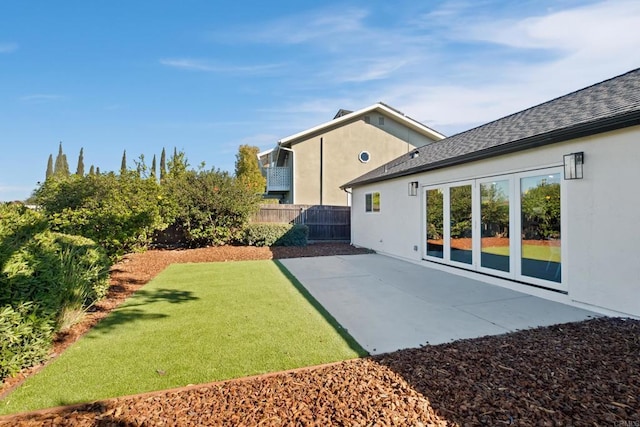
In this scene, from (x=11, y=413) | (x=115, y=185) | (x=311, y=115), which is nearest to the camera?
(x=11, y=413)

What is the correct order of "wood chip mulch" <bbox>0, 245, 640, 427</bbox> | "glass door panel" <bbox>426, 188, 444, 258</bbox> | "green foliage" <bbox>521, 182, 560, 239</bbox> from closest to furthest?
"wood chip mulch" <bbox>0, 245, 640, 427</bbox>
"green foliage" <bbox>521, 182, 560, 239</bbox>
"glass door panel" <bbox>426, 188, 444, 258</bbox>

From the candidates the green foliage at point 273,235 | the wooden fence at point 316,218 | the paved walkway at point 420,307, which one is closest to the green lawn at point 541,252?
the paved walkway at point 420,307

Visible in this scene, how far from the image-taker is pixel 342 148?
742 inches

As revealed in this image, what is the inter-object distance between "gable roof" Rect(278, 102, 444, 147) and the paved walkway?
11.5 m

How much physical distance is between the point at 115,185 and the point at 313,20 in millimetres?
8178

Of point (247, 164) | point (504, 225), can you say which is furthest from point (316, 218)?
point (247, 164)

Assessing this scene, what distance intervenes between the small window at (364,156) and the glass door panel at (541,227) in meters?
13.3

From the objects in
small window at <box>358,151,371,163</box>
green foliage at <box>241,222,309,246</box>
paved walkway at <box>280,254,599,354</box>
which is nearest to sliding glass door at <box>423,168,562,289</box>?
paved walkway at <box>280,254,599,354</box>

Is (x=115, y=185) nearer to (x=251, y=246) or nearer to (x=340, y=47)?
(x=251, y=246)

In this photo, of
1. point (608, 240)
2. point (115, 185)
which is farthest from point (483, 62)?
point (115, 185)

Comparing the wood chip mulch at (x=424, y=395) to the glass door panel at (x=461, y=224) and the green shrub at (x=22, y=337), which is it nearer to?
the green shrub at (x=22, y=337)

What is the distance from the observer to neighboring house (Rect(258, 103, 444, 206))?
18.4 metres

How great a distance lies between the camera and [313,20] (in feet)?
30.3

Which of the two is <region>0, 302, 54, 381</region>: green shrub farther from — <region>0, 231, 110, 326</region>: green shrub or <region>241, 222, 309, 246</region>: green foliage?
<region>241, 222, 309, 246</region>: green foliage
